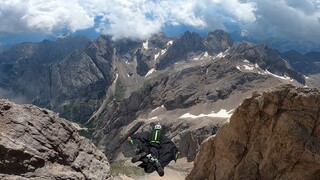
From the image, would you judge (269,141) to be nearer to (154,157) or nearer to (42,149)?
(154,157)

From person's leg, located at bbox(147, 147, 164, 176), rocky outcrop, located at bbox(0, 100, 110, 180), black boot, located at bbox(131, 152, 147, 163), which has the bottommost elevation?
black boot, located at bbox(131, 152, 147, 163)

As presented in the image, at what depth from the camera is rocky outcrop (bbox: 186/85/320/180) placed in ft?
145

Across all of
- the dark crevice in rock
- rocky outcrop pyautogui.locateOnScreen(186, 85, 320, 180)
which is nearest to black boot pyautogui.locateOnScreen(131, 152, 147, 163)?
the dark crevice in rock

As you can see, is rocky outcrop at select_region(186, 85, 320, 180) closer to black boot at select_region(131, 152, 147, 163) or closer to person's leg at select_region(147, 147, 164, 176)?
person's leg at select_region(147, 147, 164, 176)

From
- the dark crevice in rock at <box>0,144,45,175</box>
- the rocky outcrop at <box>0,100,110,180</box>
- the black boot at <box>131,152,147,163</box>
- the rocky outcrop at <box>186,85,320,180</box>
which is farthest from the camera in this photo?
the rocky outcrop at <box>186,85,320,180</box>

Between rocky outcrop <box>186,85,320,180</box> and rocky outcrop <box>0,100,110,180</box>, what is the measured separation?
25.4 m

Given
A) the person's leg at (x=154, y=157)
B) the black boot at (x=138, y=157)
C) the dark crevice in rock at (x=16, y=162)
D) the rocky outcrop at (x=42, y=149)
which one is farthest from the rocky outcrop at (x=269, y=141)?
the dark crevice in rock at (x=16, y=162)

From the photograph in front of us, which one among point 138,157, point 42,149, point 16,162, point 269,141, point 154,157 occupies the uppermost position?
point 16,162

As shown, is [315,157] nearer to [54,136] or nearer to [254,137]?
[254,137]

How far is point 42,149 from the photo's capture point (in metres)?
21.2

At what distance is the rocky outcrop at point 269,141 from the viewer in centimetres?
4416

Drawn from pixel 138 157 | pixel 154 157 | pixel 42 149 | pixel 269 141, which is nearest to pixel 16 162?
pixel 42 149

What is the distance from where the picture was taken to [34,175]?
1989cm

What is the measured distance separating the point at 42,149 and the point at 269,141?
32492mm
